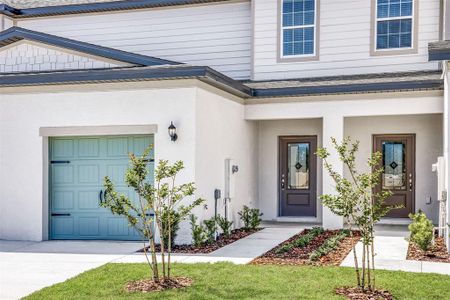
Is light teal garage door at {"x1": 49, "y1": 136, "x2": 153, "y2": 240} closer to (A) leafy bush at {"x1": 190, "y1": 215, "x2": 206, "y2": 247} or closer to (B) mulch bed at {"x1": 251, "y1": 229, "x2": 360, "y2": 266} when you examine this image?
(A) leafy bush at {"x1": 190, "y1": 215, "x2": 206, "y2": 247}

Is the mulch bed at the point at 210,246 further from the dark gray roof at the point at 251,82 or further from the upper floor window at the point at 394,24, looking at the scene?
the upper floor window at the point at 394,24

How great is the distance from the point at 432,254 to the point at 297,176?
19.0 feet

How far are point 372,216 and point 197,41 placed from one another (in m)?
10.2

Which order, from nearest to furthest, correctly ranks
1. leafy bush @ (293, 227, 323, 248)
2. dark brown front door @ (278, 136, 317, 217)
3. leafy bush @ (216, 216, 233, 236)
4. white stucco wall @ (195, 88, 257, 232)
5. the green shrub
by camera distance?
1. the green shrub
2. leafy bush @ (293, 227, 323, 248)
3. white stucco wall @ (195, 88, 257, 232)
4. leafy bush @ (216, 216, 233, 236)
5. dark brown front door @ (278, 136, 317, 217)

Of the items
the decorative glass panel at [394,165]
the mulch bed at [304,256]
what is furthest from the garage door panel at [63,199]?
the decorative glass panel at [394,165]

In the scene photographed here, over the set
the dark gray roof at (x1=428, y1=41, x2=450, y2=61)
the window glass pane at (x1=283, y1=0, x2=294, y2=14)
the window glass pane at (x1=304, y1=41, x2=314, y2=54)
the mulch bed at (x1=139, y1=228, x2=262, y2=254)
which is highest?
the window glass pane at (x1=283, y1=0, x2=294, y2=14)

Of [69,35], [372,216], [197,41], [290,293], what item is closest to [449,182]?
[372,216]

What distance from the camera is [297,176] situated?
1528 centimetres

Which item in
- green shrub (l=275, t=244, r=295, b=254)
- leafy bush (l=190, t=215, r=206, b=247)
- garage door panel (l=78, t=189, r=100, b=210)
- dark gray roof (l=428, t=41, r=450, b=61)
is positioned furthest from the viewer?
garage door panel (l=78, t=189, r=100, b=210)

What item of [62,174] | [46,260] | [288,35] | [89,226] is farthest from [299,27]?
[46,260]

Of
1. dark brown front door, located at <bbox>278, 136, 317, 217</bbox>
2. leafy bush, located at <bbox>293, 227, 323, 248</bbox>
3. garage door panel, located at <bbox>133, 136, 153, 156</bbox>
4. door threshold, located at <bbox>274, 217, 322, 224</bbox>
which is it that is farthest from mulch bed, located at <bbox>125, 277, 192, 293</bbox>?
dark brown front door, located at <bbox>278, 136, 317, 217</bbox>

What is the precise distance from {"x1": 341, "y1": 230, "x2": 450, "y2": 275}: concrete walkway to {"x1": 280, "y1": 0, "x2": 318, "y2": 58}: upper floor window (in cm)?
566

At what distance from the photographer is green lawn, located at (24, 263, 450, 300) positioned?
23.2 ft

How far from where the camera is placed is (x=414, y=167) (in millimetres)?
14305
